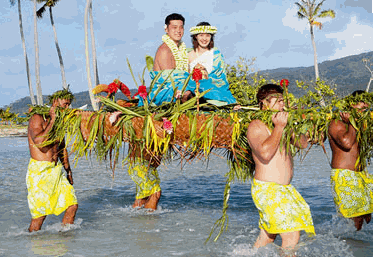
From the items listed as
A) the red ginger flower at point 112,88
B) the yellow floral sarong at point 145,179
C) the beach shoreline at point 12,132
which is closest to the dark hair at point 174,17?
the red ginger flower at point 112,88

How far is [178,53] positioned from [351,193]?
8.41 feet

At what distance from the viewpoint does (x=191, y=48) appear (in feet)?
17.4

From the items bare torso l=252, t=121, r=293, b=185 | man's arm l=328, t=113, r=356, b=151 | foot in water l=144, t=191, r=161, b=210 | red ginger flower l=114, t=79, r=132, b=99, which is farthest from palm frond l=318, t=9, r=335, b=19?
bare torso l=252, t=121, r=293, b=185

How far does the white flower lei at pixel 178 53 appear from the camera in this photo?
16.5ft

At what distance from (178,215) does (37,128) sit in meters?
2.73

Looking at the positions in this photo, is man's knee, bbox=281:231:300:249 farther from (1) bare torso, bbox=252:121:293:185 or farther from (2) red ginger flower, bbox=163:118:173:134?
(2) red ginger flower, bbox=163:118:173:134

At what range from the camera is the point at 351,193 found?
470 cm

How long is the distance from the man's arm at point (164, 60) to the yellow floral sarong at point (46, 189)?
6.09ft

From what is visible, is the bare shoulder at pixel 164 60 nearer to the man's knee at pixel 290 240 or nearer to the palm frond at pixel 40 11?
the man's knee at pixel 290 240

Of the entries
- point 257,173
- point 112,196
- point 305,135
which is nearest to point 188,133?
point 257,173

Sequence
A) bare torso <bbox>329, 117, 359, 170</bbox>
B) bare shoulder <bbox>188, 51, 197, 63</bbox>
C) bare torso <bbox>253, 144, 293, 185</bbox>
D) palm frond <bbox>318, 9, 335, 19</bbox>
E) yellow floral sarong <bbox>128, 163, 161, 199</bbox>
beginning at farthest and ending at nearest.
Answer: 1. palm frond <bbox>318, 9, 335, 19</bbox>
2. yellow floral sarong <bbox>128, 163, 161, 199</bbox>
3. bare shoulder <bbox>188, 51, 197, 63</bbox>
4. bare torso <bbox>329, 117, 359, 170</bbox>
5. bare torso <bbox>253, 144, 293, 185</bbox>

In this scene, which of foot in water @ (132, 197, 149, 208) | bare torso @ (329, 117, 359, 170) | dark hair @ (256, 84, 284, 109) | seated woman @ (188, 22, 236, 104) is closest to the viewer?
dark hair @ (256, 84, 284, 109)

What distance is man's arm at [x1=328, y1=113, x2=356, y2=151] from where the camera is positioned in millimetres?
4225

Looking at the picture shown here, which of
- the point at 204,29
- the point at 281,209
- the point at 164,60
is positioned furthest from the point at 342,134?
the point at 164,60
